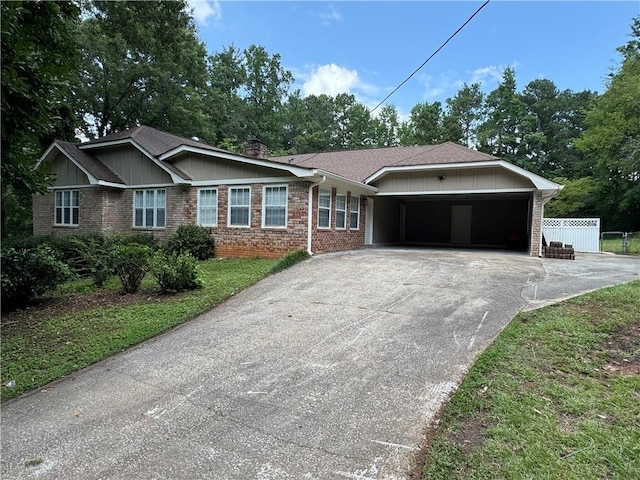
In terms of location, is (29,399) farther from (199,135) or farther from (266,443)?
(199,135)

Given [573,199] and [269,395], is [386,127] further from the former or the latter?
[269,395]

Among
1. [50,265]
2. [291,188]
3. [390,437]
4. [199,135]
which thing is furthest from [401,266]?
[199,135]

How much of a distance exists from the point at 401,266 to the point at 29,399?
7.83 metres

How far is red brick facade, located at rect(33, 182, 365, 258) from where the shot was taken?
1085cm

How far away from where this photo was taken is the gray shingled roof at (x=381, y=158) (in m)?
13.7

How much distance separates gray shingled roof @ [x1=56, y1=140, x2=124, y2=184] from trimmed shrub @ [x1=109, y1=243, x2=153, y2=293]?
788 cm

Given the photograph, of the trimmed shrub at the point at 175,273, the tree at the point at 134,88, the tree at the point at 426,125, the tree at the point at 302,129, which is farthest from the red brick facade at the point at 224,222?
the tree at the point at 426,125

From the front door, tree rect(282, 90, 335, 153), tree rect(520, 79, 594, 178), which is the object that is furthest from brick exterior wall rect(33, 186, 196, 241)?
tree rect(520, 79, 594, 178)

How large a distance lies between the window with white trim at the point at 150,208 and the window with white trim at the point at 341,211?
6.23 metres

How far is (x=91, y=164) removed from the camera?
14305mm

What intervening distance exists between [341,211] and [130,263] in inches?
287

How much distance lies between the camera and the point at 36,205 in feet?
52.0

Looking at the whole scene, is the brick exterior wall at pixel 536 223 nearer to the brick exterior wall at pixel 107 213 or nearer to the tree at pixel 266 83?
the brick exterior wall at pixel 107 213

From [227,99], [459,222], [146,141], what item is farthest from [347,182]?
[227,99]
